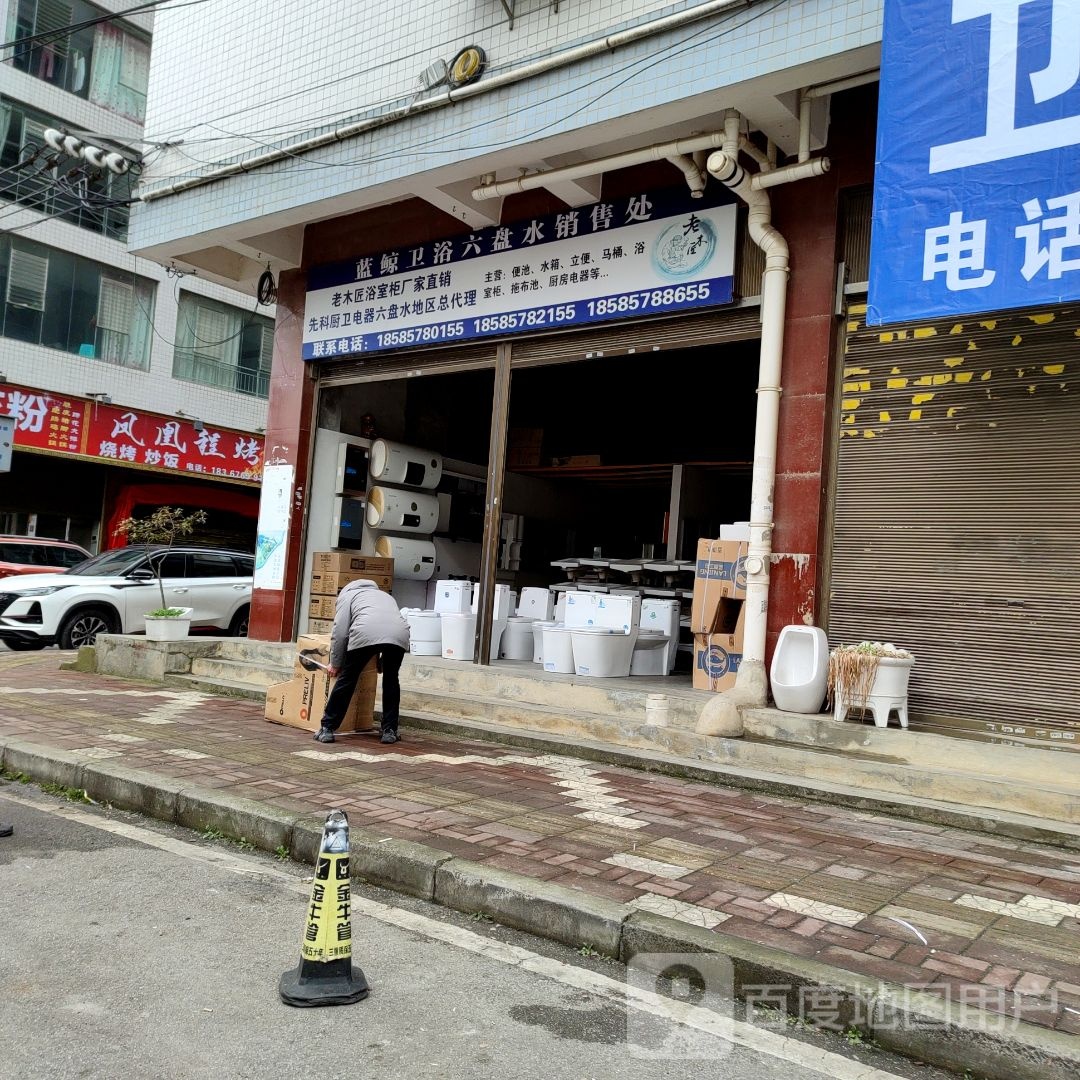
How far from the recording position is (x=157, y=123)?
38.4 feet

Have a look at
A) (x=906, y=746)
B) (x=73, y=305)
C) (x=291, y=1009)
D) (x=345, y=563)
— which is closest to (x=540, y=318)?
(x=345, y=563)

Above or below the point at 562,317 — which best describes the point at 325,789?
below

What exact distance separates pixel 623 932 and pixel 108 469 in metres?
21.7

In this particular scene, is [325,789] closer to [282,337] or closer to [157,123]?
[282,337]

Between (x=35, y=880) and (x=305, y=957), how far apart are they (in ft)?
6.08

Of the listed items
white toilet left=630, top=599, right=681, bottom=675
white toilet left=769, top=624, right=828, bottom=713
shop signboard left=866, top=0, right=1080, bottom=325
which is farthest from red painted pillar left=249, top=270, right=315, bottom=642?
shop signboard left=866, top=0, right=1080, bottom=325

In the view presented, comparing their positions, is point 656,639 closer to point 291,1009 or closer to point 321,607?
point 321,607

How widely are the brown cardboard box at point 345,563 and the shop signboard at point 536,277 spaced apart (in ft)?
7.81

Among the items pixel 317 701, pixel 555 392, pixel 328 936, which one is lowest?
pixel 328 936

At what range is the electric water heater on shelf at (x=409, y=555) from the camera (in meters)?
12.5

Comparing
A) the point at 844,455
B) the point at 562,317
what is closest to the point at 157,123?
the point at 562,317

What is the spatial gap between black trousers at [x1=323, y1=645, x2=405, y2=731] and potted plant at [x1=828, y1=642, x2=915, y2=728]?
3280 millimetres

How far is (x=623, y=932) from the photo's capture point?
12.4 ft

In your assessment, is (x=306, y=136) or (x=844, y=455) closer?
(x=844, y=455)
